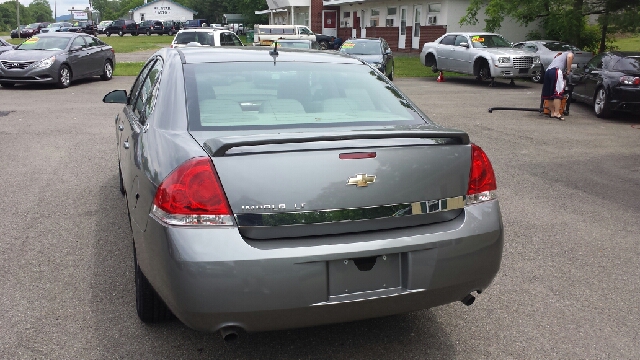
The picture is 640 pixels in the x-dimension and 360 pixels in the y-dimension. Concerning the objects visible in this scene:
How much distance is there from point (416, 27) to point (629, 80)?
88.5 feet

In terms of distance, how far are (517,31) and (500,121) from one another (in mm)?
24773

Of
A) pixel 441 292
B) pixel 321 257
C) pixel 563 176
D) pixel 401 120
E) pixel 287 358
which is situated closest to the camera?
pixel 321 257

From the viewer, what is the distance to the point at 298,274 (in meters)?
2.87

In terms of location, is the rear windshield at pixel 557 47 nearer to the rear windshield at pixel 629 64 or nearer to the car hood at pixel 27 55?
the rear windshield at pixel 629 64

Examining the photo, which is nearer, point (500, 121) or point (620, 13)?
point (500, 121)

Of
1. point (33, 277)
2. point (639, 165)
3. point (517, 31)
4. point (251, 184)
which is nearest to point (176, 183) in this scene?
point (251, 184)

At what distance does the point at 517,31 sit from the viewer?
3575cm

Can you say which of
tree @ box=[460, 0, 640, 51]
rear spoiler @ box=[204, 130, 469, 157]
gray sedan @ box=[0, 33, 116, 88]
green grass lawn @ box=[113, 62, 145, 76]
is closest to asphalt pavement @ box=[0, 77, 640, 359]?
rear spoiler @ box=[204, 130, 469, 157]

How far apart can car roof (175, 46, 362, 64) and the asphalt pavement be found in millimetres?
1638

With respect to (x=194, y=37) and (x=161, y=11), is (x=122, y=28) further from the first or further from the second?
(x=161, y=11)

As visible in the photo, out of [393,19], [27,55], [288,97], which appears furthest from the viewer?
[393,19]

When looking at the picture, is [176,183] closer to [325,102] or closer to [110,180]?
[325,102]

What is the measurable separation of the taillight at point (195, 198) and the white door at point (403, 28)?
1537 inches

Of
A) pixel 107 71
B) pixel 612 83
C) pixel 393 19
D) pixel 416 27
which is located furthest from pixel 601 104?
pixel 393 19
